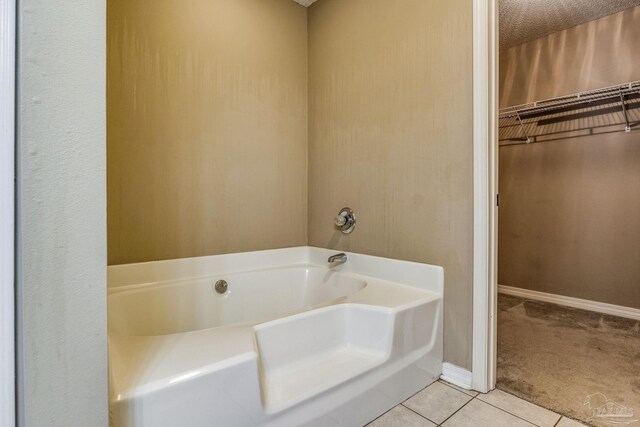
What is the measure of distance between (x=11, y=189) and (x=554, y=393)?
1983 millimetres

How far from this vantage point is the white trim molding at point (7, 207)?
541mm

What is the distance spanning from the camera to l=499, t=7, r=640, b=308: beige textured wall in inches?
96.0

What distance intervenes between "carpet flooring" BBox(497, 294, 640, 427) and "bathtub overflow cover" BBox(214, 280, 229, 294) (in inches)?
57.2

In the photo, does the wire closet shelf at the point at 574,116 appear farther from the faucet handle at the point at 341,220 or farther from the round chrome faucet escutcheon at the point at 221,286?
the round chrome faucet escutcheon at the point at 221,286

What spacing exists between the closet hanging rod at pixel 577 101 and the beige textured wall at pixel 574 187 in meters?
0.12

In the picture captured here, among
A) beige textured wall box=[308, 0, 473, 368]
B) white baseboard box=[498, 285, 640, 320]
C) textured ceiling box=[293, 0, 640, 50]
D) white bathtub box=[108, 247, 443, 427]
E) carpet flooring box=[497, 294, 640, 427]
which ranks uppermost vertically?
textured ceiling box=[293, 0, 640, 50]

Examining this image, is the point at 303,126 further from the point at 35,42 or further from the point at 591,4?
the point at 591,4

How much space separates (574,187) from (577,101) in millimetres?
696

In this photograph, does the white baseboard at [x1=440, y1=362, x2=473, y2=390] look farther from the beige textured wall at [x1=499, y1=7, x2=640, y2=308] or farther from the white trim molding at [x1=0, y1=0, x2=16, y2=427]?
the beige textured wall at [x1=499, y1=7, x2=640, y2=308]

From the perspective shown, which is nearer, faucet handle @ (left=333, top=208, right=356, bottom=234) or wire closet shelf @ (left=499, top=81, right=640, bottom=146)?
faucet handle @ (left=333, top=208, right=356, bottom=234)

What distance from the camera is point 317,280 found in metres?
2.06

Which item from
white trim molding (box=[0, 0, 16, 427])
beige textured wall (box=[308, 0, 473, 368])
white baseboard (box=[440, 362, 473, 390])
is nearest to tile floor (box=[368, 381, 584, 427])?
white baseboard (box=[440, 362, 473, 390])

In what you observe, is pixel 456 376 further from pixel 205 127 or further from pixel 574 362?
pixel 205 127

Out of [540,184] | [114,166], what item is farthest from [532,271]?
[114,166]
